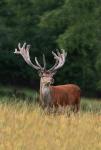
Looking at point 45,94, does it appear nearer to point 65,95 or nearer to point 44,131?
point 65,95

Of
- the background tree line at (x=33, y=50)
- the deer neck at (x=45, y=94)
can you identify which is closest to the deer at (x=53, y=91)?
the deer neck at (x=45, y=94)

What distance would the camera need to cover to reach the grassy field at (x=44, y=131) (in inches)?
284

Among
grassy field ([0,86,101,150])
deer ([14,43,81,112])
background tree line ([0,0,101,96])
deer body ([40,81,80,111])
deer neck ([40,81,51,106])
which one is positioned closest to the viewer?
grassy field ([0,86,101,150])

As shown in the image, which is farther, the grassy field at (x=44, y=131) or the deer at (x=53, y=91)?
the deer at (x=53, y=91)

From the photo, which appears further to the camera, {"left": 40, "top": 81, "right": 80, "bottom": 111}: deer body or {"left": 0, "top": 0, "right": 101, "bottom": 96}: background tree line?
{"left": 0, "top": 0, "right": 101, "bottom": 96}: background tree line

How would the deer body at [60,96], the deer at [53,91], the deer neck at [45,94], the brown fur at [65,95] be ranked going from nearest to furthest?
the deer at [53,91], the deer neck at [45,94], the deer body at [60,96], the brown fur at [65,95]

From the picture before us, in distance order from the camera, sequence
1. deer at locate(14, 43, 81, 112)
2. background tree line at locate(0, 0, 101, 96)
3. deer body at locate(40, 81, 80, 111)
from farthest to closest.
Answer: background tree line at locate(0, 0, 101, 96)
deer body at locate(40, 81, 80, 111)
deer at locate(14, 43, 81, 112)

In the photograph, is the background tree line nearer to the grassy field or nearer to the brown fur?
the brown fur

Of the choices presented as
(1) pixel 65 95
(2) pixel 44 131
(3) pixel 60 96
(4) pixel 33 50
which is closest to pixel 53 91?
(3) pixel 60 96

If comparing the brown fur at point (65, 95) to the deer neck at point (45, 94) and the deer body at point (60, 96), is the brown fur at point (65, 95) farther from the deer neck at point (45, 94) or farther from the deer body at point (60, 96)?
the deer neck at point (45, 94)

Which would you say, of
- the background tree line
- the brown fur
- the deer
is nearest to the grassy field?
the deer

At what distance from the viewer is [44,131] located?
8055 millimetres

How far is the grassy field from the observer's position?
7.21 m

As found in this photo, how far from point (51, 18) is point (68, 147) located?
15675 mm
